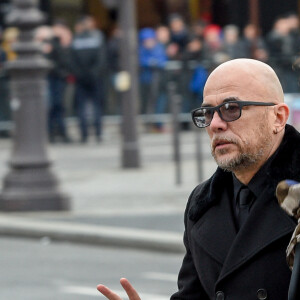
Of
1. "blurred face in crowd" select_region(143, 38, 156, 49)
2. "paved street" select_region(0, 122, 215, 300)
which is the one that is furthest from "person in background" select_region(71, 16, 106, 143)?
"paved street" select_region(0, 122, 215, 300)

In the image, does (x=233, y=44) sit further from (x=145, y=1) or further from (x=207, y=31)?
(x=145, y=1)

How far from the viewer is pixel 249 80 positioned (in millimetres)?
3430

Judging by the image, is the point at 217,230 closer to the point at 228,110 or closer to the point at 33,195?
the point at 228,110

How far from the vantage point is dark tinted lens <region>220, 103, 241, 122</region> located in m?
3.42

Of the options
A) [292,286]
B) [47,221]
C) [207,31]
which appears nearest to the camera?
[292,286]

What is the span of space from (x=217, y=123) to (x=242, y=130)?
77 millimetres

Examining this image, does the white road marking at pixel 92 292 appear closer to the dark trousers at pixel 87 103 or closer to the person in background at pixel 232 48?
the dark trousers at pixel 87 103

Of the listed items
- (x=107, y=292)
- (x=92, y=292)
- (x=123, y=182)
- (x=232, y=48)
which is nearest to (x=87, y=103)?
(x=232, y=48)

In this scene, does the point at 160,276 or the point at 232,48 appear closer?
the point at 160,276

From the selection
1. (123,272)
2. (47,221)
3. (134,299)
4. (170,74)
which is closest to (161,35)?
(170,74)

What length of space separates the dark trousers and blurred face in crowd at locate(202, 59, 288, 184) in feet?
59.4

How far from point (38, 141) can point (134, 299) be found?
10589mm

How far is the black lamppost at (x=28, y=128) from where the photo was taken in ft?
44.1

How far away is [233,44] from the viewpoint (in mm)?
23312
